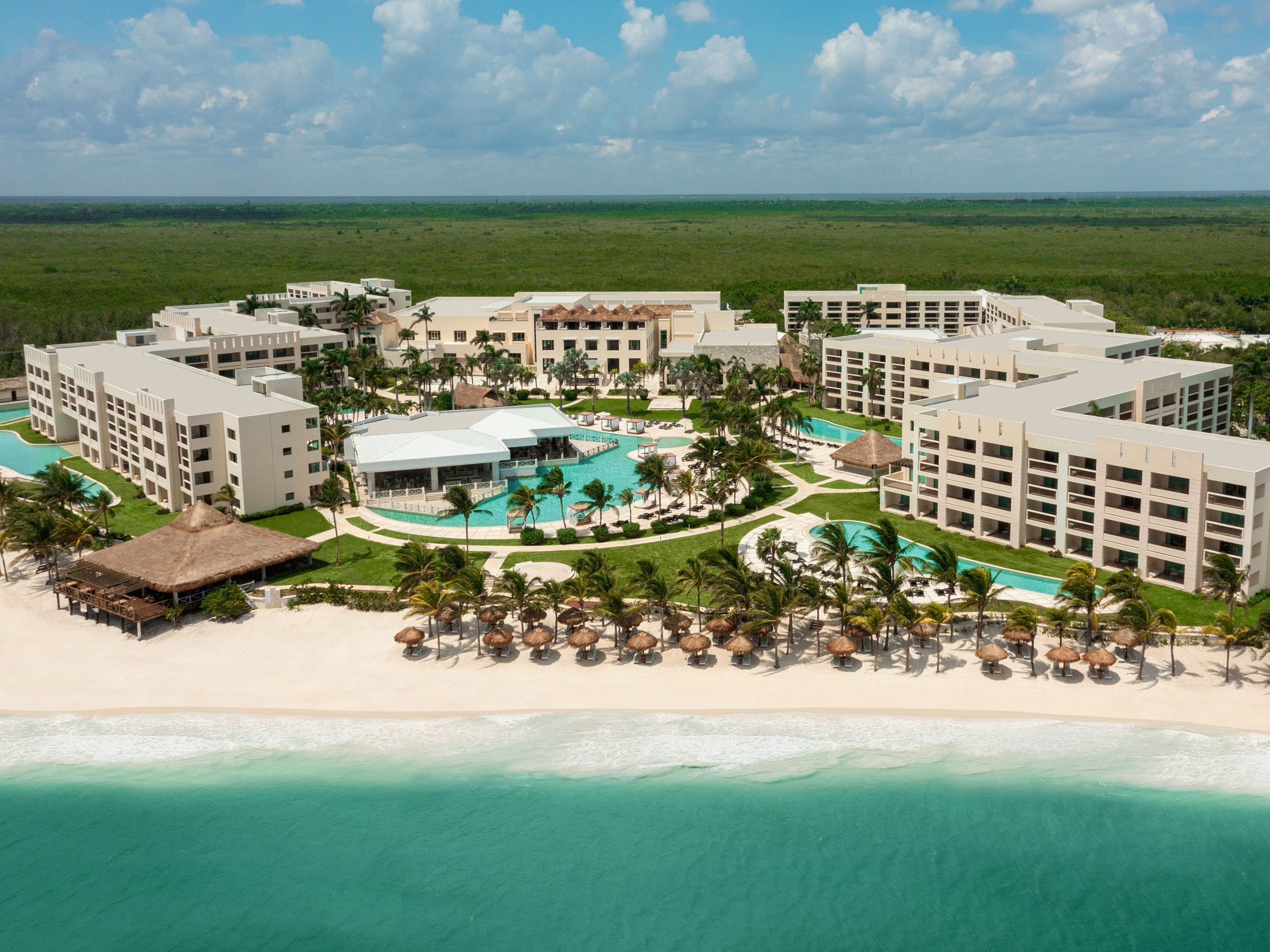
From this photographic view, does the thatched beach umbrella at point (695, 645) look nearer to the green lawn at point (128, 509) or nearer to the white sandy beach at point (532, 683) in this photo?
the white sandy beach at point (532, 683)

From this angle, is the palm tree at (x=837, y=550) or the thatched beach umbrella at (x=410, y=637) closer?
the thatched beach umbrella at (x=410, y=637)

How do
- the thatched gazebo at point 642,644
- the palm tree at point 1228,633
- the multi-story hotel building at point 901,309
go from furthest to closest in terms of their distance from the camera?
the multi-story hotel building at point 901,309 < the thatched gazebo at point 642,644 < the palm tree at point 1228,633

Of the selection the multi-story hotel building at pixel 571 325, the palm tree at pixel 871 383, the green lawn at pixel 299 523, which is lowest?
the green lawn at pixel 299 523

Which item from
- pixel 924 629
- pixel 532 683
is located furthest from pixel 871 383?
pixel 532 683

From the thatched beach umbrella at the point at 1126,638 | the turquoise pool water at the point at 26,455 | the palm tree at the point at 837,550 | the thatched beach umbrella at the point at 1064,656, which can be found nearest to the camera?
the thatched beach umbrella at the point at 1126,638

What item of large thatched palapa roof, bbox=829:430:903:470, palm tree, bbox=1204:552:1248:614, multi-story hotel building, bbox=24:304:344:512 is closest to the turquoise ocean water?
palm tree, bbox=1204:552:1248:614

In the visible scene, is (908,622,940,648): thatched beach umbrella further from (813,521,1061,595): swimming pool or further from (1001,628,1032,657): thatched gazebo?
(813,521,1061,595): swimming pool

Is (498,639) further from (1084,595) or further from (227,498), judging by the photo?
(1084,595)

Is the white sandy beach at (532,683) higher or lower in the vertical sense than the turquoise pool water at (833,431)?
lower

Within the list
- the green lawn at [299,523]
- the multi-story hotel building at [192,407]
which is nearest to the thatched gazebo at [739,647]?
the green lawn at [299,523]
